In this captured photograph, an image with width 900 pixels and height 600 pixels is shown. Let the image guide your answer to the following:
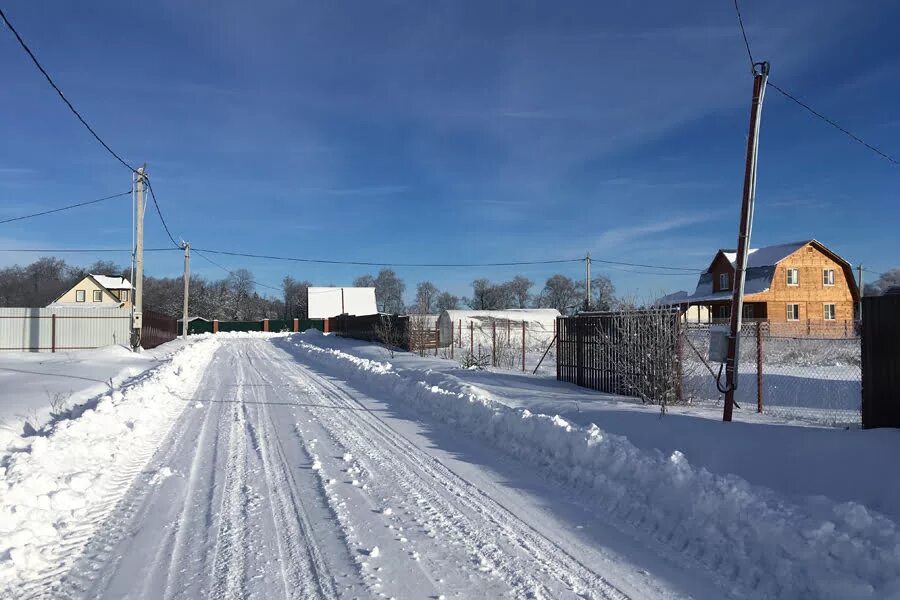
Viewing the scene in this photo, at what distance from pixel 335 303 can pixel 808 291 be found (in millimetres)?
64926

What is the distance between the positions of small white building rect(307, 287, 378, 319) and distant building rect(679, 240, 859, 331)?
56.2 meters

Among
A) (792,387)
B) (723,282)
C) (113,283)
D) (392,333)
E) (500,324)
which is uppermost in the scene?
(113,283)

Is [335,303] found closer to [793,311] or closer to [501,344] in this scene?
[793,311]

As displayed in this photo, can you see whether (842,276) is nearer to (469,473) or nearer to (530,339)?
(530,339)

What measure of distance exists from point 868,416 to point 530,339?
1209 inches

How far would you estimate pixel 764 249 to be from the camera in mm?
47531

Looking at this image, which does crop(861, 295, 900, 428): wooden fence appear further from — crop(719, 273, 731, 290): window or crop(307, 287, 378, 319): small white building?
crop(307, 287, 378, 319): small white building

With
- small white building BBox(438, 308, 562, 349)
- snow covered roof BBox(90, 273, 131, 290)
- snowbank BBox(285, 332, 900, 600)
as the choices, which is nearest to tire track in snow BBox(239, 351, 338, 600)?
snowbank BBox(285, 332, 900, 600)

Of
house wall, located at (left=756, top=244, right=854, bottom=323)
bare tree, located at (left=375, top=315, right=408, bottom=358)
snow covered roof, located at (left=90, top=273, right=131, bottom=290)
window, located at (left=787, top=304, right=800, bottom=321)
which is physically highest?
snow covered roof, located at (left=90, top=273, right=131, bottom=290)

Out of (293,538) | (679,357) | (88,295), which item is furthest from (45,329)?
(88,295)

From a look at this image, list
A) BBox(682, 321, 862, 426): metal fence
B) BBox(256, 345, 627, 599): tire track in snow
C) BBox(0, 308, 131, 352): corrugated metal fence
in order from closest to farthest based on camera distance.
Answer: BBox(256, 345, 627, 599): tire track in snow, BBox(682, 321, 862, 426): metal fence, BBox(0, 308, 131, 352): corrugated metal fence

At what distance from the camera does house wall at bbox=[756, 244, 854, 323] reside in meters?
42.5

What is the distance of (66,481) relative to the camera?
6242mm

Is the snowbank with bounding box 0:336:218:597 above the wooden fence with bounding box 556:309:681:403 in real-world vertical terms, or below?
below
